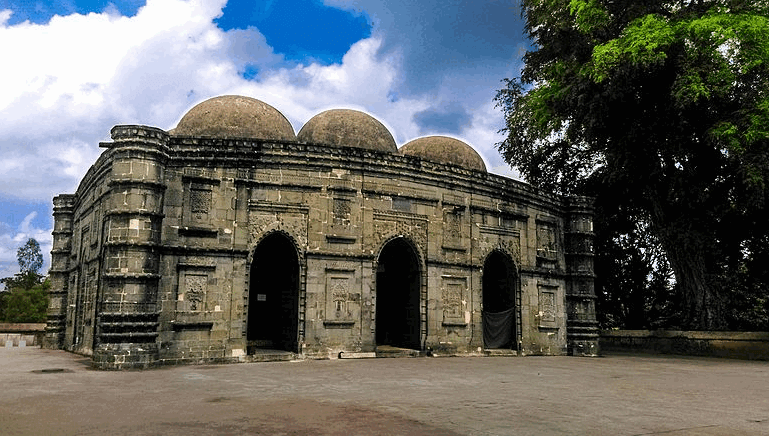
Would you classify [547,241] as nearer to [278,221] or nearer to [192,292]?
[278,221]

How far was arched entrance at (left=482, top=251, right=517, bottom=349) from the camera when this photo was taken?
16.1 metres

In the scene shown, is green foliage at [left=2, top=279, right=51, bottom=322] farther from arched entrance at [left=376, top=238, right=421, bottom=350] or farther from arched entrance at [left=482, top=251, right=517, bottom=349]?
arched entrance at [left=482, top=251, right=517, bottom=349]

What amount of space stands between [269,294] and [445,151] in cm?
678

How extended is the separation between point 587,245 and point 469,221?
16.2ft

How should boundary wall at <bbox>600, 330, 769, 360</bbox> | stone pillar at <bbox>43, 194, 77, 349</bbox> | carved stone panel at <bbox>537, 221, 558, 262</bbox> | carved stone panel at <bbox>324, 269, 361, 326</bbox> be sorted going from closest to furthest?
1. carved stone panel at <bbox>324, 269, 361, 326</bbox>
2. boundary wall at <bbox>600, 330, 769, 360</bbox>
3. carved stone panel at <bbox>537, 221, 558, 262</bbox>
4. stone pillar at <bbox>43, 194, 77, 349</bbox>

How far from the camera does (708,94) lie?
16.2 meters

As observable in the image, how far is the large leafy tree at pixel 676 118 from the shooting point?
16.7 m

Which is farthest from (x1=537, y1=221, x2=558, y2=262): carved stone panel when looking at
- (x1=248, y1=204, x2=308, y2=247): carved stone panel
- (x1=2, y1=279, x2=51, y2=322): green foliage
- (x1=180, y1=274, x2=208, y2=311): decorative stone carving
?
(x1=2, y1=279, x2=51, y2=322): green foliage

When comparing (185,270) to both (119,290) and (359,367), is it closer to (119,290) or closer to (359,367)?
(119,290)

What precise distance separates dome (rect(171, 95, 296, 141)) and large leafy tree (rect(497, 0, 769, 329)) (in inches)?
395

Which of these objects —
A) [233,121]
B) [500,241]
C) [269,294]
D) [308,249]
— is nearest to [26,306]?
[269,294]

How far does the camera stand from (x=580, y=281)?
59.8 ft

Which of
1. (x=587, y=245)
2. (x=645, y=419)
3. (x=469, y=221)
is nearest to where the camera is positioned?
(x=645, y=419)

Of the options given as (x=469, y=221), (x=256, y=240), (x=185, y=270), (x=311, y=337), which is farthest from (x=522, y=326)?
(x=185, y=270)
